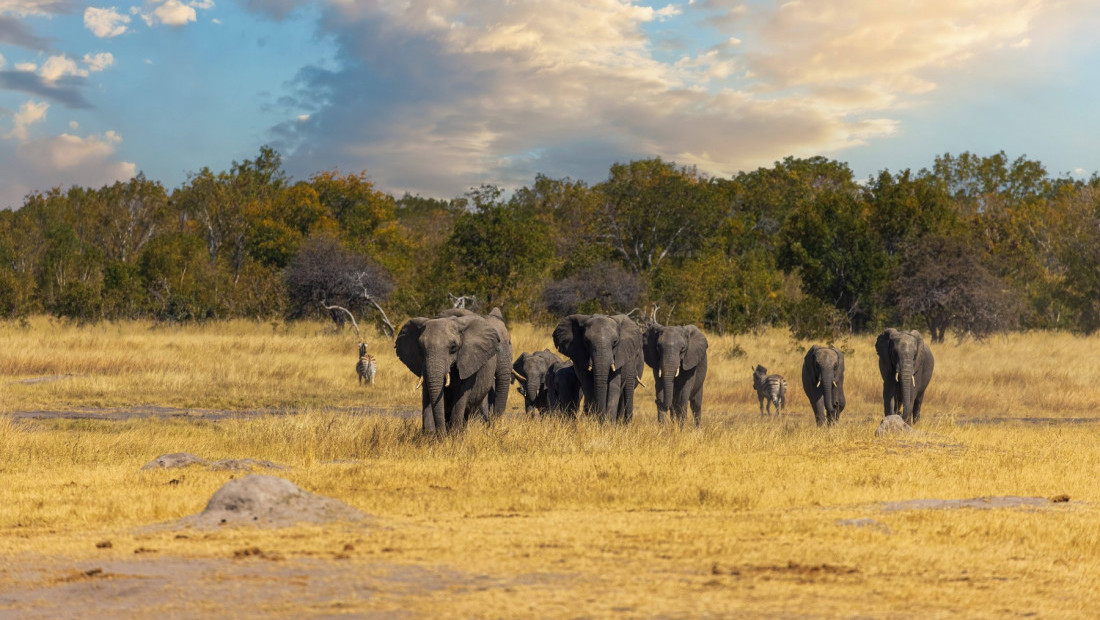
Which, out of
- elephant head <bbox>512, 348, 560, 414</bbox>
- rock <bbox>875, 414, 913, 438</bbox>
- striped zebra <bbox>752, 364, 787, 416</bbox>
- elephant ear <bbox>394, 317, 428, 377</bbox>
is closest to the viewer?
elephant ear <bbox>394, 317, 428, 377</bbox>

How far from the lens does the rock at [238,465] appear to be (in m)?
12.6

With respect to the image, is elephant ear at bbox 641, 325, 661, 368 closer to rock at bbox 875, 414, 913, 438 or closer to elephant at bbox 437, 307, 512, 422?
elephant at bbox 437, 307, 512, 422

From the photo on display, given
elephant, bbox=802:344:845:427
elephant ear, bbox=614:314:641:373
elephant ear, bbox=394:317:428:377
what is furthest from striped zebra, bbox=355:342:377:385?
elephant ear, bbox=394:317:428:377

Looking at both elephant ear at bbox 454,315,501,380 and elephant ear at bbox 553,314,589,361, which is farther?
elephant ear at bbox 553,314,589,361

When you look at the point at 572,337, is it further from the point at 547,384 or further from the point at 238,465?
the point at 238,465

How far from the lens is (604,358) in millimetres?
17938

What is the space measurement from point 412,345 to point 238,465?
3.59 metres

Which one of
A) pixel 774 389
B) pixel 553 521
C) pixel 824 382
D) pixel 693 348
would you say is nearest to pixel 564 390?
pixel 693 348

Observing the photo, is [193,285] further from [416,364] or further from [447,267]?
[416,364]

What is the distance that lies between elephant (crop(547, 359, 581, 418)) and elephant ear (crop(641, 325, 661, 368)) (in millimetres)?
1416

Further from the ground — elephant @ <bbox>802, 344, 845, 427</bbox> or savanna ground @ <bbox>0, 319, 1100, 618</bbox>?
elephant @ <bbox>802, 344, 845, 427</bbox>

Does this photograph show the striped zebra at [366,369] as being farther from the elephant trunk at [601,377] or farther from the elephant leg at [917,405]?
the elephant leg at [917,405]

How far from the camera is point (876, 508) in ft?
34.2

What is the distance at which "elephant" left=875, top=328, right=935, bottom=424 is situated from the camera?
19.8 m
